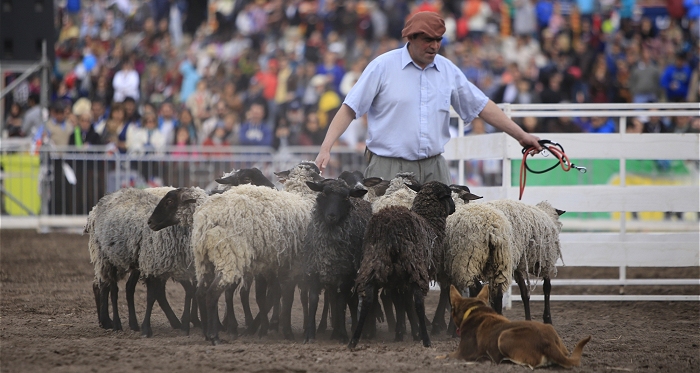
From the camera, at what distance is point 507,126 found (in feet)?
22.3

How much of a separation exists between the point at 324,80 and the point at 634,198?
10348 mm

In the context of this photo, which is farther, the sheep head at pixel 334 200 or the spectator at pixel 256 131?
the spectator at pixel 256 131

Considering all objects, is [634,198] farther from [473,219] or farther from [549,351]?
[549,351]

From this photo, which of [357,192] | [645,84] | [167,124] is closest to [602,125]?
[645,84]

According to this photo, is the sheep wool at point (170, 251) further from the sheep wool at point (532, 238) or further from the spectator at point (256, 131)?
the spectator at point (256, 131)

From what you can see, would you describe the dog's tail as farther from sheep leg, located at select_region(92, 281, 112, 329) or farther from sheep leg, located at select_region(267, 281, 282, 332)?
sheep leg, located at select_region(92, 281, 112, 329)

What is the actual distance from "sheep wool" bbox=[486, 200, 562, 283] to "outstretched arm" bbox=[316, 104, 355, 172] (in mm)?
1315

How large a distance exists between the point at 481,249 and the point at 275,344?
160 cm

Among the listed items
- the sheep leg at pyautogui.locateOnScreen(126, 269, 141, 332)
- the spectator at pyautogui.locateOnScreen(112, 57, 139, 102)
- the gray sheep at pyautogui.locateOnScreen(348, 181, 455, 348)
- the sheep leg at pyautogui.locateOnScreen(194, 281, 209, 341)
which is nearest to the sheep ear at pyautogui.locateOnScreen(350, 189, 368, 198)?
the gray sheep at pyautogui.locateOnScreen(348, 181, 455, 348)

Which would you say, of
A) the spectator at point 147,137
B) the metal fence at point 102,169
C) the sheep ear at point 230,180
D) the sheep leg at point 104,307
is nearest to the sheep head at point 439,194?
the sheep ear at point 230,180

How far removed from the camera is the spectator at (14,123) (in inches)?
674

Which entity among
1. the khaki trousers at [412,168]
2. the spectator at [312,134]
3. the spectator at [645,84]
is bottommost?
the khaki trousers at [412,168]

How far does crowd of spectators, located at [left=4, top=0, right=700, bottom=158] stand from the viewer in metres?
16.7

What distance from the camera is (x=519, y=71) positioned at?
17703 mm
